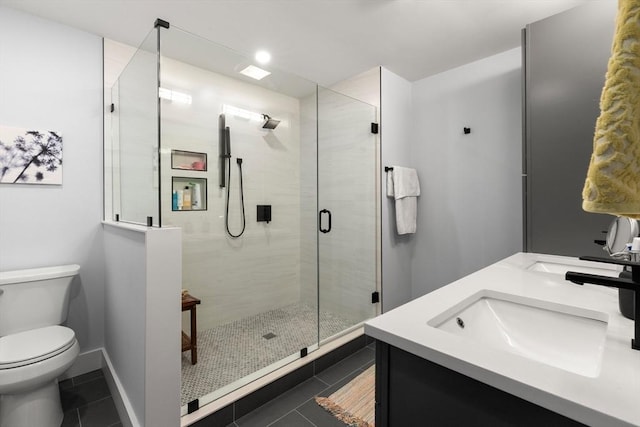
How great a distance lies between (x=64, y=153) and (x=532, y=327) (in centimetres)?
274

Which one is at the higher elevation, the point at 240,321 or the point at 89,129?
the point at 89,129

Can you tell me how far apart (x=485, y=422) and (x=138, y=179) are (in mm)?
1840

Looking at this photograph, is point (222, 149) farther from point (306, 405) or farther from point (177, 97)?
point (306, 405)

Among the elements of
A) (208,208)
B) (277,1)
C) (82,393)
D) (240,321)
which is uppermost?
(277,1)

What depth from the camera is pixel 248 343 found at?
2305mm

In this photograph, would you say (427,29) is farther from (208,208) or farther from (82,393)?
(82,393)

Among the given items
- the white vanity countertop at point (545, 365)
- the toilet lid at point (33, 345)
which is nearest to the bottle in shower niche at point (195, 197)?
the toilet lid at point (33, 345)

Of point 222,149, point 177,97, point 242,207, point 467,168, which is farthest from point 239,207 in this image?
point 467,168

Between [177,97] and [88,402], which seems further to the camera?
[177,97]

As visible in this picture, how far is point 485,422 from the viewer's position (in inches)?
22.9

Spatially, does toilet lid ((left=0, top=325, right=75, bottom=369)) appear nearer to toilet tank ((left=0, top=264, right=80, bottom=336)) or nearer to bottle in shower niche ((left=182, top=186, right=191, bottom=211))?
toilet tank ((left=0, top=264, right=80, bottom=336))

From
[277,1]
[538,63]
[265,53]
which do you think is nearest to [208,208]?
[265,53]

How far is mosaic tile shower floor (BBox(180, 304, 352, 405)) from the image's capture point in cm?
184

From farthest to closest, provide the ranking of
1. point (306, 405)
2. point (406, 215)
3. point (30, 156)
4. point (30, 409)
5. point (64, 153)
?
point (406, 215) < point (64, 153) < point (30, 156) < point (306, 405) < point (30, 409)
